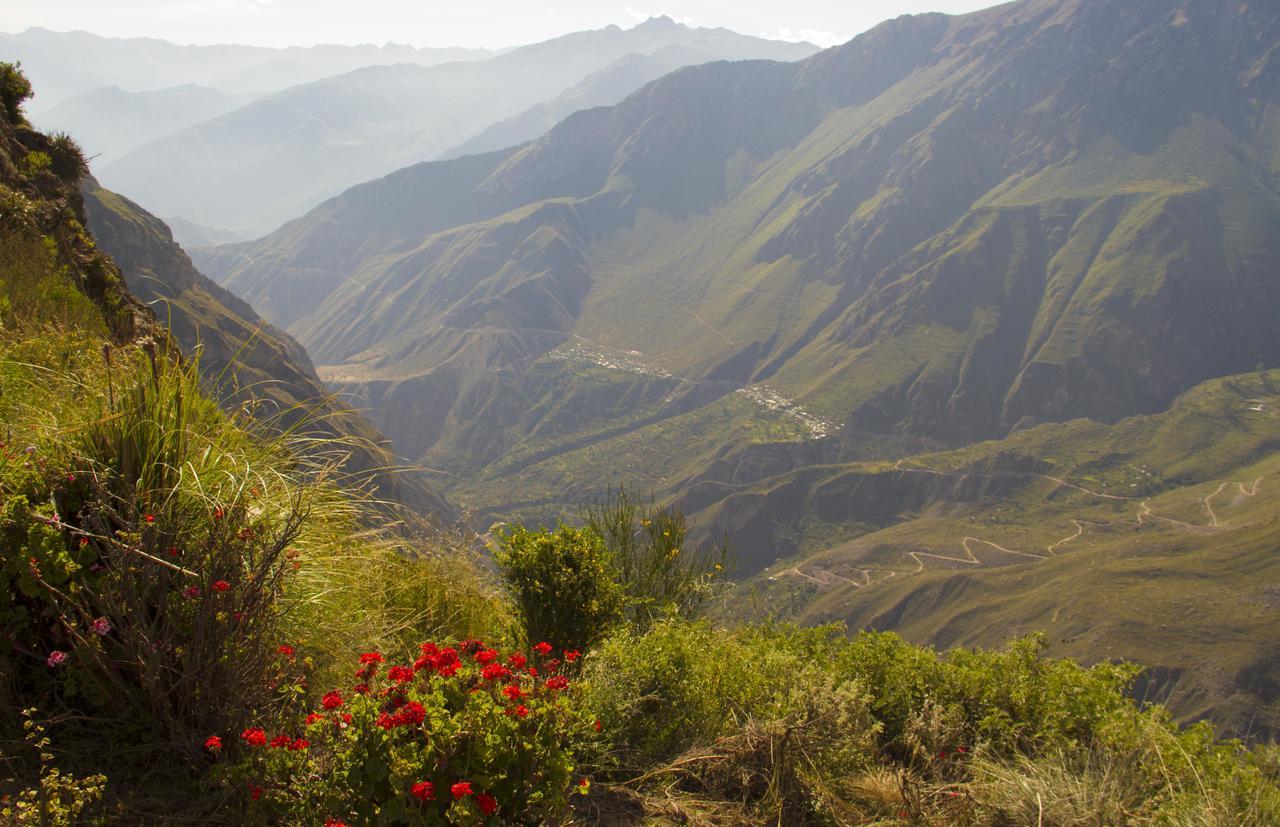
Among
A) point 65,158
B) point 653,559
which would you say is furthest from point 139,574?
point 65,158

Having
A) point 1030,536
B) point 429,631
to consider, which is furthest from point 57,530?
point 1030,536

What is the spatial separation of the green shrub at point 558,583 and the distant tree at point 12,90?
17.0 m

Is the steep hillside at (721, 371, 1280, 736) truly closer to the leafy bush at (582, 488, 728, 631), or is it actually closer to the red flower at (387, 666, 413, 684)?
the leafy bush at (582, 488, 728, 631)

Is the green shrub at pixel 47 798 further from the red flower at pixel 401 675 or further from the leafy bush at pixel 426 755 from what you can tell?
the red flower at pixel 401 675

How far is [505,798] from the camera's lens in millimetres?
3658

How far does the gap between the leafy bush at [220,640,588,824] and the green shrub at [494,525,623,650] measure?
264 cm

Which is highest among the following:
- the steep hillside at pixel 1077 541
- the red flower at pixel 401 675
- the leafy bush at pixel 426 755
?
the red flower at pixel 401 675

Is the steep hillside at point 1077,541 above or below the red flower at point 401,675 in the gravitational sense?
below

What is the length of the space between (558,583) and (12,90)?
18.0m

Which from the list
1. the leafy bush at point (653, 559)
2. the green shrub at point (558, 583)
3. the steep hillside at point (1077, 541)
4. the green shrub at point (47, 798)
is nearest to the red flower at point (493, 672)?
the green shrub at point (47, 798)

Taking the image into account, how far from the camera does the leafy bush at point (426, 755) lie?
3338mm

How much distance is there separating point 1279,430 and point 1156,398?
3702 centimetres

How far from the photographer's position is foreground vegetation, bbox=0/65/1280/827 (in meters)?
3.69

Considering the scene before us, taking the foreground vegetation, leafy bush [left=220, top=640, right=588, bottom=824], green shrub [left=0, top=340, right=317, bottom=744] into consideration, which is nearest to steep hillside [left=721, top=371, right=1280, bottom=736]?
the foreground vegetation
